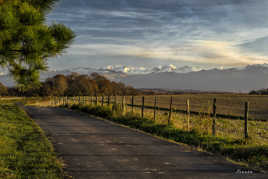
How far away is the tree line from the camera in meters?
87.9

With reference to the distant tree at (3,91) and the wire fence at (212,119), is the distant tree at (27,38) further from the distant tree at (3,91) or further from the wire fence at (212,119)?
the distant tree at (3,91)

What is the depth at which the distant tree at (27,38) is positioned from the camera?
721 cm

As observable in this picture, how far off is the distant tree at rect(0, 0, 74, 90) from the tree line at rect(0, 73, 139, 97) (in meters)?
69.0

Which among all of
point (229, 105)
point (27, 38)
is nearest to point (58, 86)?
point (229, 105)

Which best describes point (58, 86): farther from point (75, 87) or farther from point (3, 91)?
point (3, 91)

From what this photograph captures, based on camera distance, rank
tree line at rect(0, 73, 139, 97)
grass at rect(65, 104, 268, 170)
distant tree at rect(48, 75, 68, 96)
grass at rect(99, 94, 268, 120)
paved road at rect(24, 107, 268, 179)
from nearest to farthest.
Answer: paved road at rect(24, 107, 268, 179), grass at rect(65, 104, 268, 170), grass at rect(99, 94, 268, 120), distant tree at rect(48, 75, 68, 96), tree line at rect(0, 73, 139, 97)

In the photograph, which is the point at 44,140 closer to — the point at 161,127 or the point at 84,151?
the point at 84,151

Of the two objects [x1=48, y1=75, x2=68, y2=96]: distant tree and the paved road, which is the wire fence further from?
[x1=48, y1=75, x2=68, y2=96]: distant tree

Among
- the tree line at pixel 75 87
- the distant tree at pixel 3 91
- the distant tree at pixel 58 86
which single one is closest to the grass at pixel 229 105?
the tree line at pixel 75 87

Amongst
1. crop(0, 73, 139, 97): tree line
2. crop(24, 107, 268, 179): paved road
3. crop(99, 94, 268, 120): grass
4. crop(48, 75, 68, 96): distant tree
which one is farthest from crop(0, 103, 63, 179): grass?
crop(48, 75, 68, 96): distant tree

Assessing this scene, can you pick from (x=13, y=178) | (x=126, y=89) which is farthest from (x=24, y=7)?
(x=126, y=89)

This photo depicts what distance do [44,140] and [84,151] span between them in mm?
2493

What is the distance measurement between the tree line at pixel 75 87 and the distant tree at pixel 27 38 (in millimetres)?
68999

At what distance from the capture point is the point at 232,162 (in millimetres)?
7730
